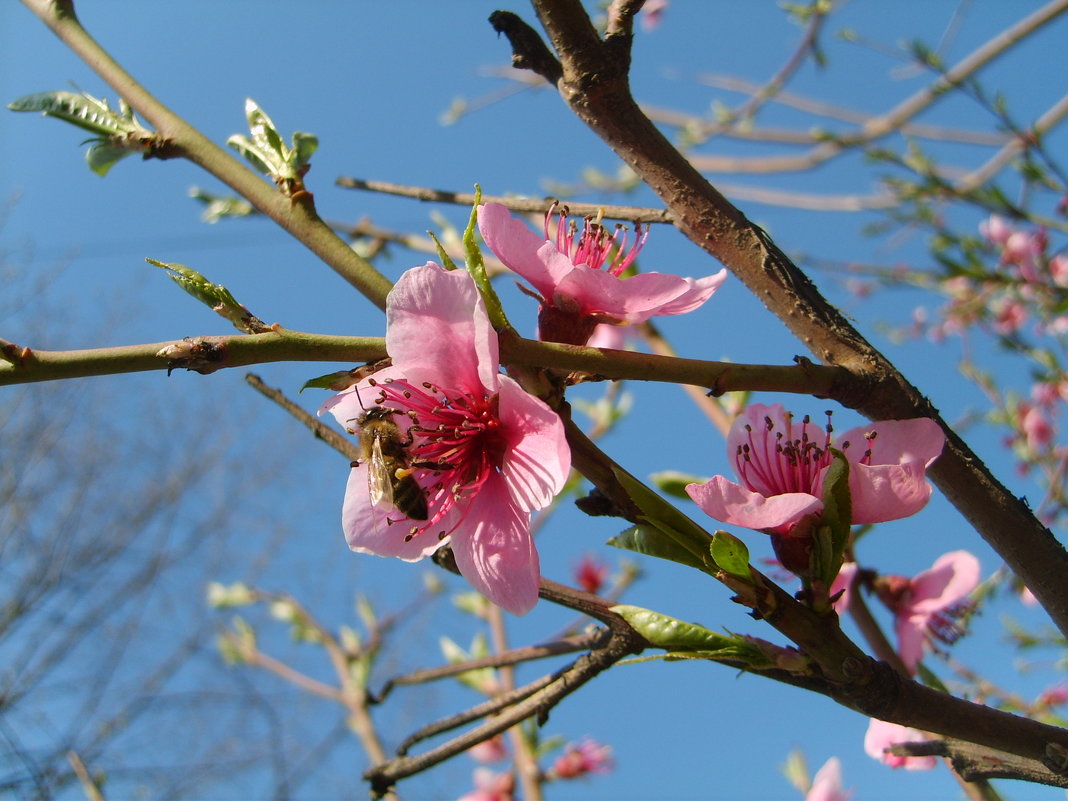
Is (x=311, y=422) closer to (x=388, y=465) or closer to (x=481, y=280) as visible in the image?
(x=388, y=465)

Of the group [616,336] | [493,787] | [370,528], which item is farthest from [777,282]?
[493,787]

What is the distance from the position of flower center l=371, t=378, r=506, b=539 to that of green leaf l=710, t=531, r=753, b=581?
0.43 metres

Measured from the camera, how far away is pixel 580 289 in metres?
1.02

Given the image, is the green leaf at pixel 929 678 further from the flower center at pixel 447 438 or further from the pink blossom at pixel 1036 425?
the pink blossom at pixel 1036 425

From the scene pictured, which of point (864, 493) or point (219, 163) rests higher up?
point (219, 163)

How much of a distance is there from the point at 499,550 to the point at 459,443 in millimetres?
208

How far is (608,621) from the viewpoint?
3.04 ft

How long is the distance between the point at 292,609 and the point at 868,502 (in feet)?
11.2

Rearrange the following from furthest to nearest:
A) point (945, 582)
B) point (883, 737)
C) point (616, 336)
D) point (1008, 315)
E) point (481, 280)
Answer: point (1008, 315) → point (616, 336) → point (945, 582) → point (883, 737) → point (481, 280)

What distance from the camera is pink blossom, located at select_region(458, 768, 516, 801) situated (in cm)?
327

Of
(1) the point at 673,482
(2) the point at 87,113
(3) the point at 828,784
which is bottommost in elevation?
(3) the point at 828,784

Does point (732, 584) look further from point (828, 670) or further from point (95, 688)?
point (95, 688)

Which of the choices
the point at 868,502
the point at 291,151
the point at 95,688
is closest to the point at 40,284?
the point at 95,688

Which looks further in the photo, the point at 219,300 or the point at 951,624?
the point at 951,624
